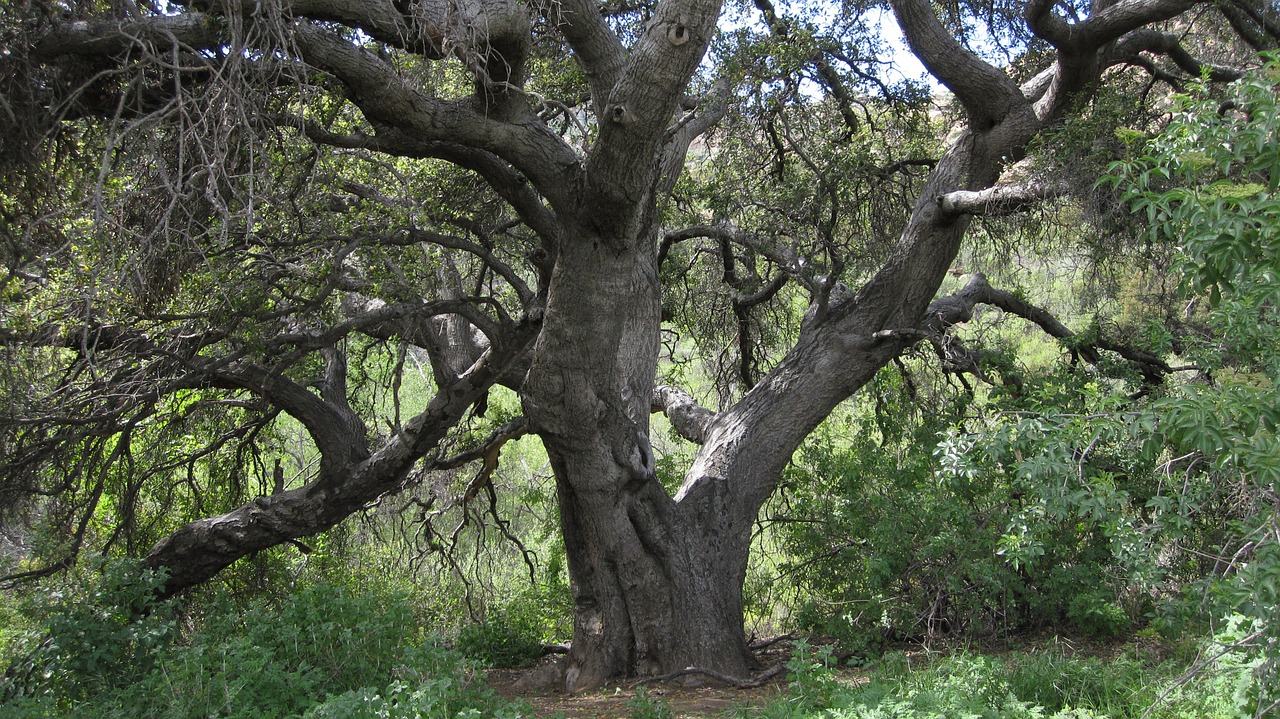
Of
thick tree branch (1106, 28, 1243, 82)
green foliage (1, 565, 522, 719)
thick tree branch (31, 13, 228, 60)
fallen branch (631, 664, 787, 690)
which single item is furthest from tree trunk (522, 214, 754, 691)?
thick tree branch (1106, 28, 1243, 82)

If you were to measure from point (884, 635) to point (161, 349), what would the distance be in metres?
5.53

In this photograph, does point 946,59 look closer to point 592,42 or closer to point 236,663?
point 592,42

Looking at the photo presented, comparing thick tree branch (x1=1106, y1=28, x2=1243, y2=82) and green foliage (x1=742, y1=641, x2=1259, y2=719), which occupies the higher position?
thick tree branch (x1=1106, y1=28, x2=1243, y2=82)

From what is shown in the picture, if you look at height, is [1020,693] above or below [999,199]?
below

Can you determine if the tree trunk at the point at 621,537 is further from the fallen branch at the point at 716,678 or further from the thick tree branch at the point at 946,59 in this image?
the thick tree branch at the point at 946,59

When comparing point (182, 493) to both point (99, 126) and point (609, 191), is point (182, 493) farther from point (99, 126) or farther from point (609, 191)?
point (609, 191)

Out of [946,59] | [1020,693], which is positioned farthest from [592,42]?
[1020,693]

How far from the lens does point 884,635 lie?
7547 mm

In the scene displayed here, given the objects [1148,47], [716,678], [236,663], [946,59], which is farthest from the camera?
[1148,47]

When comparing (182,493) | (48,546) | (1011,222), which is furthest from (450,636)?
(1011,222)

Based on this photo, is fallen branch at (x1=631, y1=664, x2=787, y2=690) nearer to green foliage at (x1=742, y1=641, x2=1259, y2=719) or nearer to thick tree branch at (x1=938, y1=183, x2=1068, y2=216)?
green foliage at (x1=742, y1=641, x2=1259, y2=719)

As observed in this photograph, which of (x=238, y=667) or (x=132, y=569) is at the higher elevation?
(x=132, y=569)

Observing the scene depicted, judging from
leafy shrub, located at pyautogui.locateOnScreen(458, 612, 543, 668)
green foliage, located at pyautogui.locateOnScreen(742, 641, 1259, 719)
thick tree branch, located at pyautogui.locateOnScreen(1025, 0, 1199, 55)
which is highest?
thick tree branch, located at pyautogui.locateOnScreen(1025, 0, 1199, 55)

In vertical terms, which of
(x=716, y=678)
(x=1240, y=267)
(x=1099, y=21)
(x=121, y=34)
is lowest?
(x=716, y=678)
